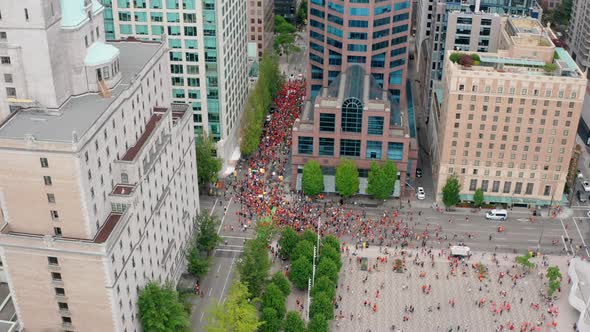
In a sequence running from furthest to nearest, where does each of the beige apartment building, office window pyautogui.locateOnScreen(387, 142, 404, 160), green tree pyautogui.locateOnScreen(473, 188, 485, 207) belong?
office window pyautogui.locateOnScreen(387, 142, 404, 160) < green tree pyautogui.locateOnScreen(473, 188, 485, 207) < the beige apartment building

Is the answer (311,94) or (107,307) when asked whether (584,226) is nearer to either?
(311,94)

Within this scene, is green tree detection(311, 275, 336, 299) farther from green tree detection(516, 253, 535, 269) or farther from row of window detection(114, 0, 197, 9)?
row of window detection(114, 0, 197, 9)

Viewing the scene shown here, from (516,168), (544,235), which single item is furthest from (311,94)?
(544,235)

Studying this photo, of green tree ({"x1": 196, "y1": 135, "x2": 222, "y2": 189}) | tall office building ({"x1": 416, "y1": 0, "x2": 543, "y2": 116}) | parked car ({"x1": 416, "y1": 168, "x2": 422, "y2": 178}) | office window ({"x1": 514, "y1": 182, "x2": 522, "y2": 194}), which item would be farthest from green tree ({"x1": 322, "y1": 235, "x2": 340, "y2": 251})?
tall office building ({"x1": 416, "y1": 0, "x2": 543, "y2": 116})

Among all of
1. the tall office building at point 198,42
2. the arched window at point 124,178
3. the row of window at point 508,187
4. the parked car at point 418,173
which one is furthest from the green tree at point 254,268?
the parked car at point 418,173

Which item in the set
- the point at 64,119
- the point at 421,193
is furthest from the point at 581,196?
the point at 64,119

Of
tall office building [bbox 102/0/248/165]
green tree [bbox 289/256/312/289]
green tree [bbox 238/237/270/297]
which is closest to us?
green tree [bbox 238/237/270/297]

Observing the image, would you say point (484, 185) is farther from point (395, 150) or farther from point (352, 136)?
point (352, 136)
